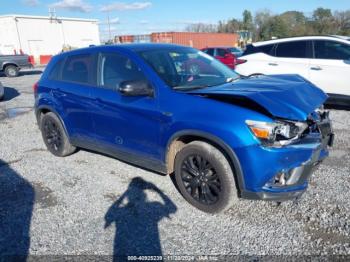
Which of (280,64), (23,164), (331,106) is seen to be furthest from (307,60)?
(23,164)

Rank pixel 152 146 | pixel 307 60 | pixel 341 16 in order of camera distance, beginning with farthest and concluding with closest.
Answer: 1. pixel 341 16
2. pixel 307 60
3. pixel 152 146

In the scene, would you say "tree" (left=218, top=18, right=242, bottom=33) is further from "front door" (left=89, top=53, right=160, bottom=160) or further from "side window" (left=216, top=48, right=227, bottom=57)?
"front door" (left=89, top=53, right=160, bottom=160)

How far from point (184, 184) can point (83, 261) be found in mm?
1313

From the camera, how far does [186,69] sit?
402cm

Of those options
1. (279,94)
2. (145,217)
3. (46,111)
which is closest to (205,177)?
(145,217)

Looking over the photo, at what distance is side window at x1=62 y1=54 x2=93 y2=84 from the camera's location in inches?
174

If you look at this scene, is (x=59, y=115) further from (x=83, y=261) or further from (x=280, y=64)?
(x=280, y=64)

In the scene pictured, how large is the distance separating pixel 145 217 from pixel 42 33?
40.6 m

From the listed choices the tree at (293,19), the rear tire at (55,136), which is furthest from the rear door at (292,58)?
the tree at (293,19)

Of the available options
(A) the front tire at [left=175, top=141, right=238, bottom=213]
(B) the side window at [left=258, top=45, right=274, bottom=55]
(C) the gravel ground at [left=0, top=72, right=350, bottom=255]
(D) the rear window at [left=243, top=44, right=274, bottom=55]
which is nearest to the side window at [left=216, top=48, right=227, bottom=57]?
(D) the rear window at [left=243, top=44, right=274, bottom=55]

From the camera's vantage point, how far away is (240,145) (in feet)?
9.57

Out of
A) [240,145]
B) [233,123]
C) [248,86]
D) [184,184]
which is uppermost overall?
[248,86]

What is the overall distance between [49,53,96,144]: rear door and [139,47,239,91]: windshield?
0.98 metres

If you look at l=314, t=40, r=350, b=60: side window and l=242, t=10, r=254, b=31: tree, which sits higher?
l=242, t=10, r=254, b=31: tree
